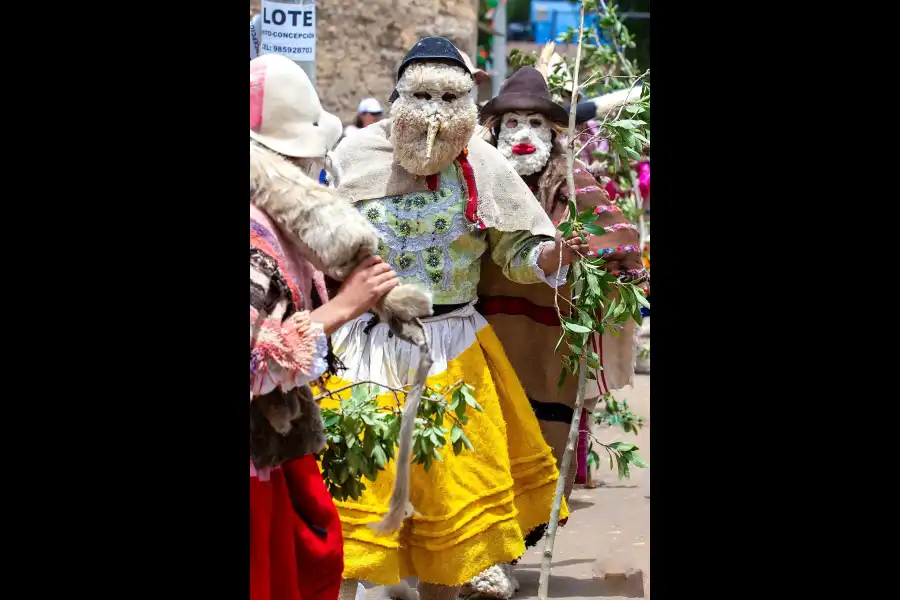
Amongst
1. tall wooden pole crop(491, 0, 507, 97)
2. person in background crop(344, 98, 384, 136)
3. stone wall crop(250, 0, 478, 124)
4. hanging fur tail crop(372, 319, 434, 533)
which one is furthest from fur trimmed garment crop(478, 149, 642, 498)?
tall wooden pole crop(491, 0, 507, 97)

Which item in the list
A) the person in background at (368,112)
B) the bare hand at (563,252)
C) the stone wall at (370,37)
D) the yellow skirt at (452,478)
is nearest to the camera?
the yellow skirt at (452,478)

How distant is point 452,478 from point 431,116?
1070 millimetres

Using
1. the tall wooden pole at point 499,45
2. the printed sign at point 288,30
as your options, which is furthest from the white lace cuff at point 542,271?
the tall wooden pole at point 499,45

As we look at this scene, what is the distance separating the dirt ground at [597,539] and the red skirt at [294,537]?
1.77 meters

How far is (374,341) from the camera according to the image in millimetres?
3643

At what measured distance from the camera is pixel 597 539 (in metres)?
5.11

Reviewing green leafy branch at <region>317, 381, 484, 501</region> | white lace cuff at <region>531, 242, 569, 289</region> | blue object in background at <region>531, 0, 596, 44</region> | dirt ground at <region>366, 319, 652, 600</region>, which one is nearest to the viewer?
green leafy branch at <region>317, 381, 484, 501</region>

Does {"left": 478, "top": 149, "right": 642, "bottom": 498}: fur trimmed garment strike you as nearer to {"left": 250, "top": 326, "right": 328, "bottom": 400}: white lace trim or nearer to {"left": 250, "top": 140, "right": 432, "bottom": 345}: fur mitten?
{"left": 250, "top": 140, "right": 432, "bottom": 345}: fur mitten

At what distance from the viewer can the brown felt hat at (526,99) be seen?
4305 millimetres

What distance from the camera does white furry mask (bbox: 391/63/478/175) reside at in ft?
11.6

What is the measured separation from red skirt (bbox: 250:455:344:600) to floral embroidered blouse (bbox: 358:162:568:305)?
109 centimetres

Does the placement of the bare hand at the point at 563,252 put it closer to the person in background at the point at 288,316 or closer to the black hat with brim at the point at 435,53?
the black hat with brim at the point at 435,53
